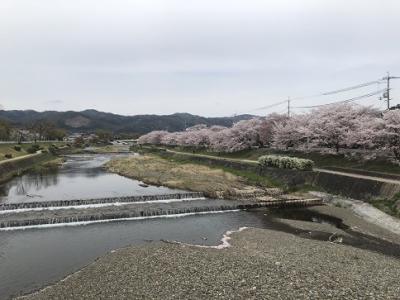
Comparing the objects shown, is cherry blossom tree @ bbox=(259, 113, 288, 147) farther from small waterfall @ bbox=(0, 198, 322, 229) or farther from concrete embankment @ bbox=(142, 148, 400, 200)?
small waterfall @ bbox=(0, 198, 322, 229)

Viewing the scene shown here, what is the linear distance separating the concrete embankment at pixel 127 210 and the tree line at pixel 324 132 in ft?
35.8

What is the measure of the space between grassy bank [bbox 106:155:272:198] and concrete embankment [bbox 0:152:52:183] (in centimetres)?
1608

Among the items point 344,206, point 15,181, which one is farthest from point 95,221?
point 15,181

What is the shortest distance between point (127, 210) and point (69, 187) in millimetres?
19466

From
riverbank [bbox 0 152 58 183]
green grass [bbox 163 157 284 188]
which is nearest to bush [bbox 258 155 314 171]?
green grass [bbox 163 157 284 188]

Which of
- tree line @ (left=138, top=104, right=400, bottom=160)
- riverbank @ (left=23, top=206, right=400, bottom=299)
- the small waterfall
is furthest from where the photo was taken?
tree line @ (left=138, top=104, right=400, bottom=160)

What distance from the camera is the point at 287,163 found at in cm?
4981

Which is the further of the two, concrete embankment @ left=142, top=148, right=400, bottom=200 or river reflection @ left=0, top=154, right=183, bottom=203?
river reflection @ left=0, top=154, right=183, bottom=203

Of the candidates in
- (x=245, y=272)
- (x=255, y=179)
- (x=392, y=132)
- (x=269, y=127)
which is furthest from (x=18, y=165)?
(x=245, y=272)

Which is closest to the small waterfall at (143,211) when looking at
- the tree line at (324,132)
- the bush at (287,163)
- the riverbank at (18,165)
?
the bush at (287,163)

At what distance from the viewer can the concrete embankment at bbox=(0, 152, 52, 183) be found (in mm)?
59062

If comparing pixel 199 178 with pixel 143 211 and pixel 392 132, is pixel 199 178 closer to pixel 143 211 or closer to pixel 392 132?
pixel 143 211

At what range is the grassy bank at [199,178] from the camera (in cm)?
4431

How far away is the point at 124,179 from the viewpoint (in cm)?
5850
